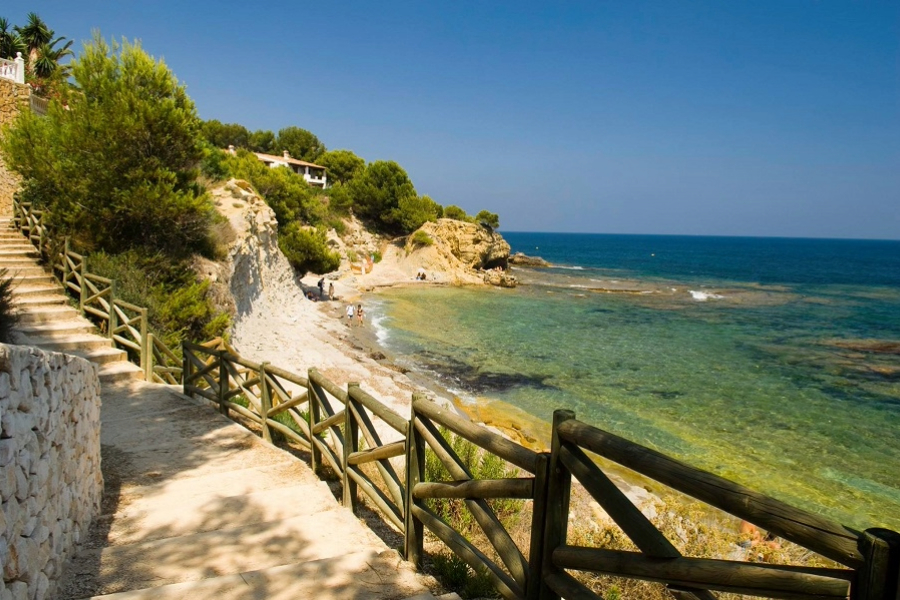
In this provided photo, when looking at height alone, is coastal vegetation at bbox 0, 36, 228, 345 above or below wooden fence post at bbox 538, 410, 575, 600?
above

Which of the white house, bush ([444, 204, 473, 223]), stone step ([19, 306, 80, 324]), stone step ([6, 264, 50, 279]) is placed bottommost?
stone step ([19, 306, 80, 324])

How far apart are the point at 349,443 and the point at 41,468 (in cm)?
240

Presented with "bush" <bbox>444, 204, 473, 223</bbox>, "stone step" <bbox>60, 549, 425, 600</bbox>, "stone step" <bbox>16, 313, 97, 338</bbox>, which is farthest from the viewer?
"bush" <bbox>444, 204, 473, 223</bbox>

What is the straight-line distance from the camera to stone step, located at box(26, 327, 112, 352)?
10.6 meters

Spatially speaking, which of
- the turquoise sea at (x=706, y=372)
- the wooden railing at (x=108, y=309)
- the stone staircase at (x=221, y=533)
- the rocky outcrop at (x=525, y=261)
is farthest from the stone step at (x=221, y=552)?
the rocky outcrop at (x=525, y=261)

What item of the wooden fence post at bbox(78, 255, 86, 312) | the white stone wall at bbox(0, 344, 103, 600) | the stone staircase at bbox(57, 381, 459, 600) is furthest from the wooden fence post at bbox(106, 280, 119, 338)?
the white stone wall at bbox(0, 344, 103, 600)

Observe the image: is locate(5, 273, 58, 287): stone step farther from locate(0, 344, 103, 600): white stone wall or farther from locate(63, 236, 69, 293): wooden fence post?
locate(0, 344, 103, 600): white stone wall

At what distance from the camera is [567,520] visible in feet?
8.86

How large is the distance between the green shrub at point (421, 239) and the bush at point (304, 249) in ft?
57.5

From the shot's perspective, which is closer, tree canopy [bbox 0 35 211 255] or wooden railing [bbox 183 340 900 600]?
wooden railing [bbox 183 340 900 600]

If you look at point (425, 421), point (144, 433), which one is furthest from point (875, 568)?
point (144, 433)

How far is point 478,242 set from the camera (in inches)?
2174

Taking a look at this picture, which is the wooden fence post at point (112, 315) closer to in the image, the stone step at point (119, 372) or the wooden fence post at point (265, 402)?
the stone step at point (119, 372)

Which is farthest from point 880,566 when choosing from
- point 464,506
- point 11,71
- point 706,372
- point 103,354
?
point 11,71
